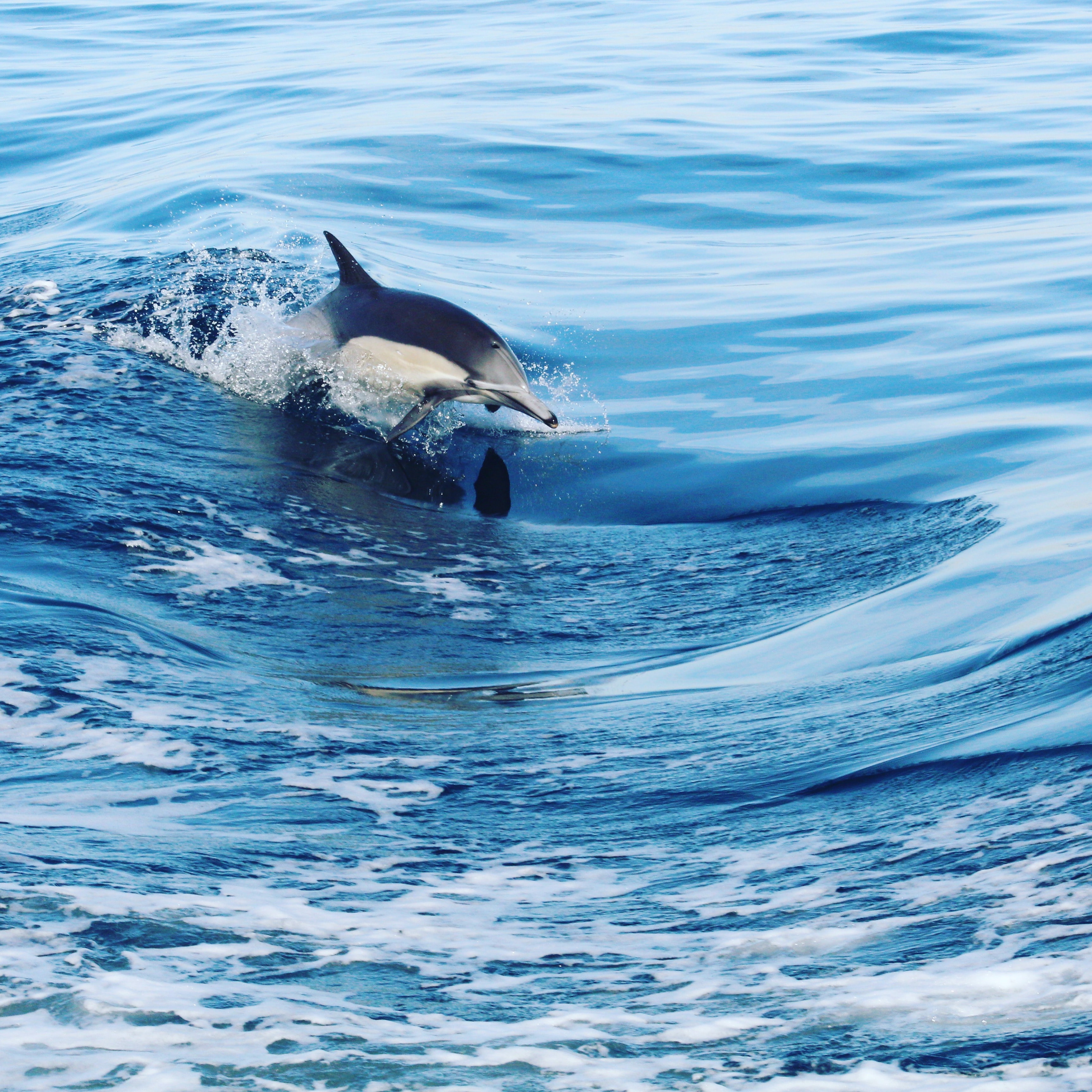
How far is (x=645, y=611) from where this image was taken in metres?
6.52

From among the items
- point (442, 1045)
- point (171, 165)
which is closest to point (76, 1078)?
point (442, 1045)

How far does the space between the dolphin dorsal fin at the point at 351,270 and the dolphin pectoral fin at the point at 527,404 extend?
139cm

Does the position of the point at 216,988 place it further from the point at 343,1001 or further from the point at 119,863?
the point at 119,863

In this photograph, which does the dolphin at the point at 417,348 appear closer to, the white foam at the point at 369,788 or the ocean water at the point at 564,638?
the ocean water at the point at 564,638

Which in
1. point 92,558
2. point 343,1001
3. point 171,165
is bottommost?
point 343,1001

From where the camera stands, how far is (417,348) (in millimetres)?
8562

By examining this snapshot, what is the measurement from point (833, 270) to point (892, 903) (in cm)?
1025

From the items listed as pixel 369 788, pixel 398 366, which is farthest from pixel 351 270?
pixel 369 788

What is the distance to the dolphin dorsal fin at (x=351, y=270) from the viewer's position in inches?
355

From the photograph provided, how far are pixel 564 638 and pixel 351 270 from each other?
396 cm

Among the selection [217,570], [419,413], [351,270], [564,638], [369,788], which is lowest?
[369,788]

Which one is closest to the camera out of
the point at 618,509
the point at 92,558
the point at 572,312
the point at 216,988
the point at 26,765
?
the point at 216,988

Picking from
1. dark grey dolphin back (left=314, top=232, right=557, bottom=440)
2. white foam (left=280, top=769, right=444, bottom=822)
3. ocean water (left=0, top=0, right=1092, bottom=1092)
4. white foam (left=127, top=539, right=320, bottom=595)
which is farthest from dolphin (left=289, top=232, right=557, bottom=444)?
white foam (left=280, top=769, right=444, bottom=822)

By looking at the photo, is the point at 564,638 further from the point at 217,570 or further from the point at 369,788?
the point at 369,788
